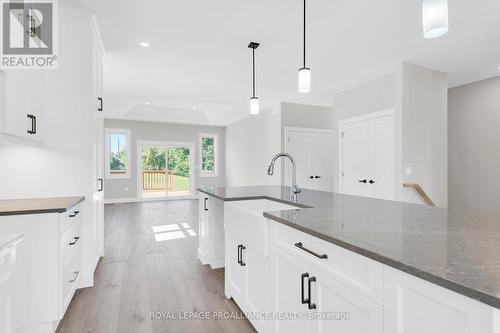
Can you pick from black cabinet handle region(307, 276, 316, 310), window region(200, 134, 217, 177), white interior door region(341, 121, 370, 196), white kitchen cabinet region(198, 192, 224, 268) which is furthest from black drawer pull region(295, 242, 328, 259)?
window region(200, 134, 217, 177)

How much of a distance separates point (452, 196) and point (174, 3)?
5.60 meters

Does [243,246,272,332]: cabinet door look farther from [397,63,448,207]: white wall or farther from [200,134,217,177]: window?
Result: [200,134,217,177]: window

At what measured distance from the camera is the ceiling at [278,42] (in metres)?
2.48

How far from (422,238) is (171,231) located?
13.6ft

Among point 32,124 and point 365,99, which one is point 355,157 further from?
point 32,124

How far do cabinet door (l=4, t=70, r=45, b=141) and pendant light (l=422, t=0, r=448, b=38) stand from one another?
2517 mm

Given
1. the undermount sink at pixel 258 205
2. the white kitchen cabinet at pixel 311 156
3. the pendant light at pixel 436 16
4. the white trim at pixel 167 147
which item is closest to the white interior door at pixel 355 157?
the white kitchen cabinet at pixel 311 156

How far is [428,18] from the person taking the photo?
4.26 feet

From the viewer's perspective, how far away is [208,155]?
9.41 meters

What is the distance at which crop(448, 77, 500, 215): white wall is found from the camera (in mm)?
4332

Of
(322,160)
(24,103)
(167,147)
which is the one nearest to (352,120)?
(322,160)

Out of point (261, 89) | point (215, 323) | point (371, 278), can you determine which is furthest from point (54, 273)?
point (261, 89)

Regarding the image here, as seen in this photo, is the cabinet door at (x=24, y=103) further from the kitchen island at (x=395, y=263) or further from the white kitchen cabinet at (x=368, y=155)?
the white kitchen cabinet at (x=368, y=155)

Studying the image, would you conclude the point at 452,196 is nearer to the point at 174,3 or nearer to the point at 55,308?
the point at 174,3
